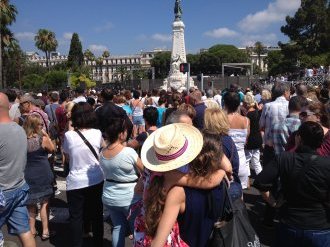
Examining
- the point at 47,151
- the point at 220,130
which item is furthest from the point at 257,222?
the point at 47,151

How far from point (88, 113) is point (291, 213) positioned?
2.70 meters

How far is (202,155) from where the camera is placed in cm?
275

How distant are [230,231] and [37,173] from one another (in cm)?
334

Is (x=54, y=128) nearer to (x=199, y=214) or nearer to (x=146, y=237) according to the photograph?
(x=146, y=237)

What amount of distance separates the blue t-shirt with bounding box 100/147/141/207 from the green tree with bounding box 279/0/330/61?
46701 mm

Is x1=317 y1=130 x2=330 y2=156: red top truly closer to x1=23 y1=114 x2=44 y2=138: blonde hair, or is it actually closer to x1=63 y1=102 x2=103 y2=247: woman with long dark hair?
x1=63 y1=102 x2=103 y2=247: woman with long dark hair

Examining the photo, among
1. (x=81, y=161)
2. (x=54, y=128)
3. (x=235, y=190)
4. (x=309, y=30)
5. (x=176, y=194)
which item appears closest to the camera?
(x=176, y=194)

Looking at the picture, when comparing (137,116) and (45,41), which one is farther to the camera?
(45,41)

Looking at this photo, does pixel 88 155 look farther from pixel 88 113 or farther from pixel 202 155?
pixel 202 155

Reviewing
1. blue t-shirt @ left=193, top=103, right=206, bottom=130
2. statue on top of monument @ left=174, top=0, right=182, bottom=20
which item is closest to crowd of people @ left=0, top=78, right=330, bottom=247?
blue t-shirt @ left=193, top=103, right=206, bottom=130

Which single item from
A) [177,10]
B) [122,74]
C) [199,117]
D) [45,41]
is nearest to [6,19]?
[177,10]

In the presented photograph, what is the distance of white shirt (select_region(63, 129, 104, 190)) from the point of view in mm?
4641

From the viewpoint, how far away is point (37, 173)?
532 cm

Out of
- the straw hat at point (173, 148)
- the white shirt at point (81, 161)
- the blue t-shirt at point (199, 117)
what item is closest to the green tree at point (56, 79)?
the blue t-shirt at point (199, 117)
